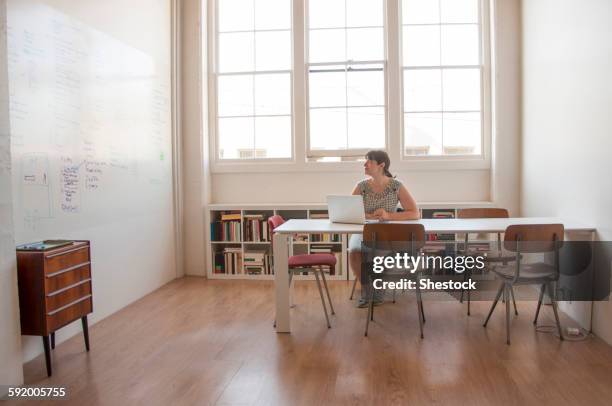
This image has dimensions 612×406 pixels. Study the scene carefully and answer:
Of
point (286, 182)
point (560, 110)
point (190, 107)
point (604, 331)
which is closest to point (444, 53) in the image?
point (560, 110)

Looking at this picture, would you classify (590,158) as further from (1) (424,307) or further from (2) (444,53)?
(2) (444,53)

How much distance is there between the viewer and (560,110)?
15.2 ft

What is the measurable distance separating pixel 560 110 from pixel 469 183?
1765 mm

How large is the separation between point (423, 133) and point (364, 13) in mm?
1619

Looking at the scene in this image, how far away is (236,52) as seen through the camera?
6.53 m

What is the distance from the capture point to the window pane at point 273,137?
6496mm

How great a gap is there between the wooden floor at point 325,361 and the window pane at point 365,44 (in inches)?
123

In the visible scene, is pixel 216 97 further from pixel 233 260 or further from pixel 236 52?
pixel 233 260

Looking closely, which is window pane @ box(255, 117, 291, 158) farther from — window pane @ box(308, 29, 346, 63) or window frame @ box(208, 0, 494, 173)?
window pane @ box(308, 29, 346, 63)

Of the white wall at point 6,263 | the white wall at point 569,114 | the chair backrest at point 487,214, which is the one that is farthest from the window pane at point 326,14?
the white wall at point 6,263

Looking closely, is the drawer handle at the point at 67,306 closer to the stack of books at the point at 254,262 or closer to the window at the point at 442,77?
the stack of books at the point at 254,262

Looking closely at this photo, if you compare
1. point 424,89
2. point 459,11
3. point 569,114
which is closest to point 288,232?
point 569,114

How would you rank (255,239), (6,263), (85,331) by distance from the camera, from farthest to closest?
(255,239), (85,331), (6,263)

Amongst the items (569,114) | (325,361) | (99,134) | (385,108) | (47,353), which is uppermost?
(385,108)
